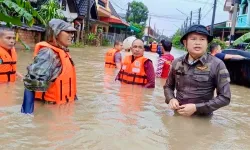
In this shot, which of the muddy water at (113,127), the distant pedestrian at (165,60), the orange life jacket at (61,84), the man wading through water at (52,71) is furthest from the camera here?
the distant pedestrian at (165,60)

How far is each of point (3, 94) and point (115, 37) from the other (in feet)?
118

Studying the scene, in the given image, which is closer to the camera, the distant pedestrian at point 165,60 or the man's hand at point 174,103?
the man's hand at point 174,103

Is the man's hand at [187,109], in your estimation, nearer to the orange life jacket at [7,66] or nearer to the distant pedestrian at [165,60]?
the orange life jacket at [7,66]

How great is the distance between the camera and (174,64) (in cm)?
402

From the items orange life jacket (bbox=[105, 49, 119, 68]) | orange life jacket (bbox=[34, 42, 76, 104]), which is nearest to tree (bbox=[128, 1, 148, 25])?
orange life jacket (bbox=[105, 49, 119, 68])

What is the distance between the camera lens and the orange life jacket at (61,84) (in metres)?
4.35

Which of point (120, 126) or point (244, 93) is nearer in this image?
point (120, 126)

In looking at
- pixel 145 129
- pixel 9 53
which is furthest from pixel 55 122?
pixel 9 53

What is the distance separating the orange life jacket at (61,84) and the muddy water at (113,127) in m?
0.11

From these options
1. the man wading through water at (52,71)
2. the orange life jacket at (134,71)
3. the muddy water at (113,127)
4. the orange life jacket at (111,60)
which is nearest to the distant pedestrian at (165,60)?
the orange life jacket at (134,71)

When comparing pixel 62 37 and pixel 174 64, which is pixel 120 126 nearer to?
pixel 174 64

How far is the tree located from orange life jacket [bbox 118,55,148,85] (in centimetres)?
6451

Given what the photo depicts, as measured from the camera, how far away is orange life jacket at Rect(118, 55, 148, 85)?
6.72m

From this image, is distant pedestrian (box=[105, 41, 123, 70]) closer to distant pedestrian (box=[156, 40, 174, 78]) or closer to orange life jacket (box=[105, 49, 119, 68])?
orange life jacket (box=[105, 49, 119, 68])
